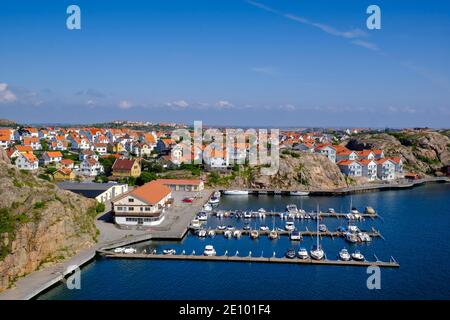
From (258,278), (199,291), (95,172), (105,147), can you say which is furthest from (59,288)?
(105,147)

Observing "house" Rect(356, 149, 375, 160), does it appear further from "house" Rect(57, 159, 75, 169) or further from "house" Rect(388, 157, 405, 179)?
"house" Rect(57, 159, 75, 169)

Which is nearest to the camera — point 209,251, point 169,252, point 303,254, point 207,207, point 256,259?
point 256,259

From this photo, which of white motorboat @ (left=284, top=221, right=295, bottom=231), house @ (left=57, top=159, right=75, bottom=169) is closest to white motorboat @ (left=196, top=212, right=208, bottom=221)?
white motorboat @ (left=284, top=221, right=295, bottom=231)

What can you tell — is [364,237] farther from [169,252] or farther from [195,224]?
[169,252]

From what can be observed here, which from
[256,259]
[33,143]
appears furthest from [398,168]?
[33,143]

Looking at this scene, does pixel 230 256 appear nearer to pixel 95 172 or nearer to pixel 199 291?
pixel 199 291

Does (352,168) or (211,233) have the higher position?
(352,168)

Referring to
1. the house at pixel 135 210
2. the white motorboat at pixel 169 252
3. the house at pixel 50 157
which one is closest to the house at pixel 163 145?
the house at pixel 50 157
